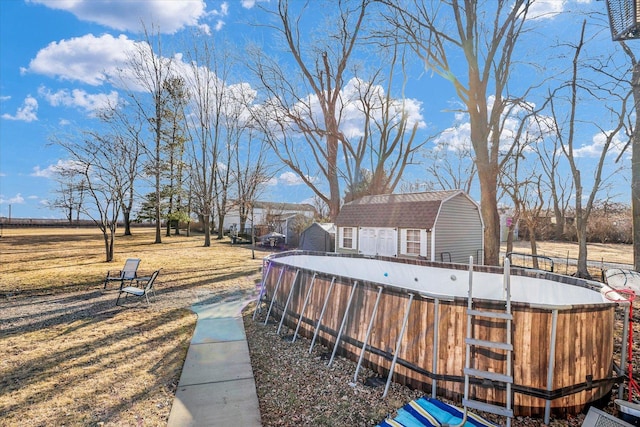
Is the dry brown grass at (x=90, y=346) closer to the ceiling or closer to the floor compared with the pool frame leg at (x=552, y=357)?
closer to the floor

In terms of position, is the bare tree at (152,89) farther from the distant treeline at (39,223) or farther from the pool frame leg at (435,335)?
the pool frame leg at (435,335)

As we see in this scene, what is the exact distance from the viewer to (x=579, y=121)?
12359 mm

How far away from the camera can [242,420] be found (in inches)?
127

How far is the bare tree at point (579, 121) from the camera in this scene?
10945mm

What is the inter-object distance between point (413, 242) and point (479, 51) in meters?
8.04

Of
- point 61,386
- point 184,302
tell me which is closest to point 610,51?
point 184,302

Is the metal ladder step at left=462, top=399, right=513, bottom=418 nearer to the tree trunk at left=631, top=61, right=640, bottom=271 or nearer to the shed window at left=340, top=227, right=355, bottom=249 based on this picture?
the tree trunk at left=631, top=61, right=640, bottom=271

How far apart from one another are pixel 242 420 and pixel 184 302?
5.53m

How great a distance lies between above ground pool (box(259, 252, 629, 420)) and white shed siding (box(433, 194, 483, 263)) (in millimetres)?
7930

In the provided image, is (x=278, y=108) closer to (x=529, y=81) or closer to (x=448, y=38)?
(x=448, y=38)

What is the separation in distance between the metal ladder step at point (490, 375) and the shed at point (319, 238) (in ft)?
48.6

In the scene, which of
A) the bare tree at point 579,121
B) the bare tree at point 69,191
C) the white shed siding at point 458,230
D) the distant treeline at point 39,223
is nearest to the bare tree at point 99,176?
the bare tree at point 69,191

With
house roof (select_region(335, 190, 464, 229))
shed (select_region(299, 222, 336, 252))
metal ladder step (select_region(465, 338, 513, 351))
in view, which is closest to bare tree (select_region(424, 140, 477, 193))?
house roof (select_region(335, 190, 464, 229))

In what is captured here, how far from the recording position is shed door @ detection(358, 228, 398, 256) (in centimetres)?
1448
